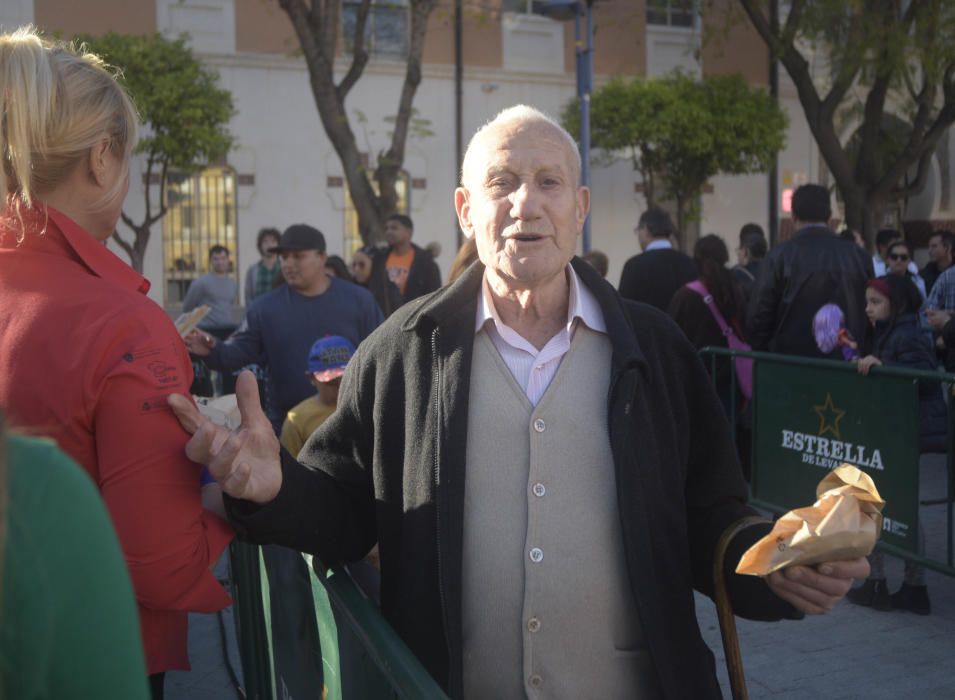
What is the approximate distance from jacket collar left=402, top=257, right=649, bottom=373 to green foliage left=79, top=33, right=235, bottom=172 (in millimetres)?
15766

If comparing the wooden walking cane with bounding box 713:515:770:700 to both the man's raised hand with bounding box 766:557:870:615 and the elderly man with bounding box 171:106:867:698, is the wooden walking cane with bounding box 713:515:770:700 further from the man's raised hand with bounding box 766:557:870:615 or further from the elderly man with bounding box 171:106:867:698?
the man's raised hand with bounding box 766:557:870:615

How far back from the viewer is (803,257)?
670 cm

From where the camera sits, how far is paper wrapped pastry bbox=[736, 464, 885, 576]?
1796 millimetres

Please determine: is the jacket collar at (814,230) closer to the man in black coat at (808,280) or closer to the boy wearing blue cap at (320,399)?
the man in black coat at (808,280)

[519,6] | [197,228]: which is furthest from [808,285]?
[519,6]

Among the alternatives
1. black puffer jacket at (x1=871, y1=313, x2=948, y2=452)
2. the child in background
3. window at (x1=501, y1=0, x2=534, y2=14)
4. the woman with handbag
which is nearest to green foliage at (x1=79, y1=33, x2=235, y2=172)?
window at (x1=501, y1=0, x2=534, y2=14)

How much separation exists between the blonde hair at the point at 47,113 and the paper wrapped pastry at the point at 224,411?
49cm

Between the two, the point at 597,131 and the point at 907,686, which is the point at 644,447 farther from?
the point at 597,131

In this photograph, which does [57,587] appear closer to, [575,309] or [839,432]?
[575,309]

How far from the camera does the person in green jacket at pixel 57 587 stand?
0.91m

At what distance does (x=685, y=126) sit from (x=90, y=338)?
65.9 ft

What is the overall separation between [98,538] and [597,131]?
20887mm

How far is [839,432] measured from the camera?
18.6 ft

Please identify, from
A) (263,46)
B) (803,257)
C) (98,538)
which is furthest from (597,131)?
(98,538)
